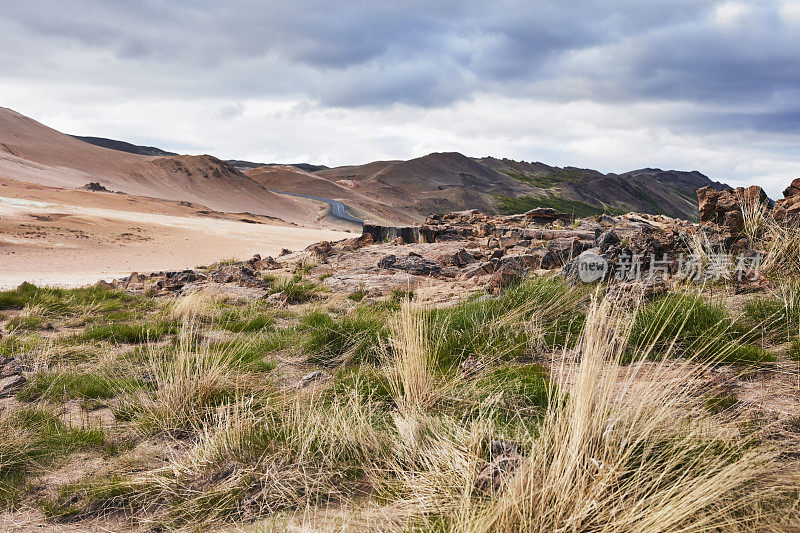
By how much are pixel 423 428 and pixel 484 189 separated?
11533 cm

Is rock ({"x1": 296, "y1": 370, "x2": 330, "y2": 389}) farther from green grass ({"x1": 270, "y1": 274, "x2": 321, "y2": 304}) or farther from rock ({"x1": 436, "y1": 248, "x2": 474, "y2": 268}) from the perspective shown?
rock ({"x1": 436, "y1": 248, "x2": 474, "y2": 268})

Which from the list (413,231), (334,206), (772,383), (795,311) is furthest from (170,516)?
(334,206)

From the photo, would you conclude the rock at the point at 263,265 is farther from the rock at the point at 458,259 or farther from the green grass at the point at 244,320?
the green grass at the point at 244,320

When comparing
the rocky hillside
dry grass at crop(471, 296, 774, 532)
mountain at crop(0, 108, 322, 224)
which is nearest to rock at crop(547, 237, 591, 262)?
dry grass at crop(471, 296, 774, 532)

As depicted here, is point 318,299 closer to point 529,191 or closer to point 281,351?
point 281,351

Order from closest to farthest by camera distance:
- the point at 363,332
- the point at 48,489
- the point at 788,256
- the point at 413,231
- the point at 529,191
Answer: the point at 48,489 < the point at 363,332 < the point at 788,256 < the point at 413,231 < the point at 529,191

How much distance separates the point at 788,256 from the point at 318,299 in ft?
20.2

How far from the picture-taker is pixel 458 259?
34.3 feet

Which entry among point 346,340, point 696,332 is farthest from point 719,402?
point 346,340

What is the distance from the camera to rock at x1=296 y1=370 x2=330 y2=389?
4.21 meters

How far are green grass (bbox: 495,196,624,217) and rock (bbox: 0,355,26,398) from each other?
89.1 m

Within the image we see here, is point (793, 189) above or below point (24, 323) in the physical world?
above

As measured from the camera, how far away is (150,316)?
745cm

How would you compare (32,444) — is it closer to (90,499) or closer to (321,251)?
(90,499)
